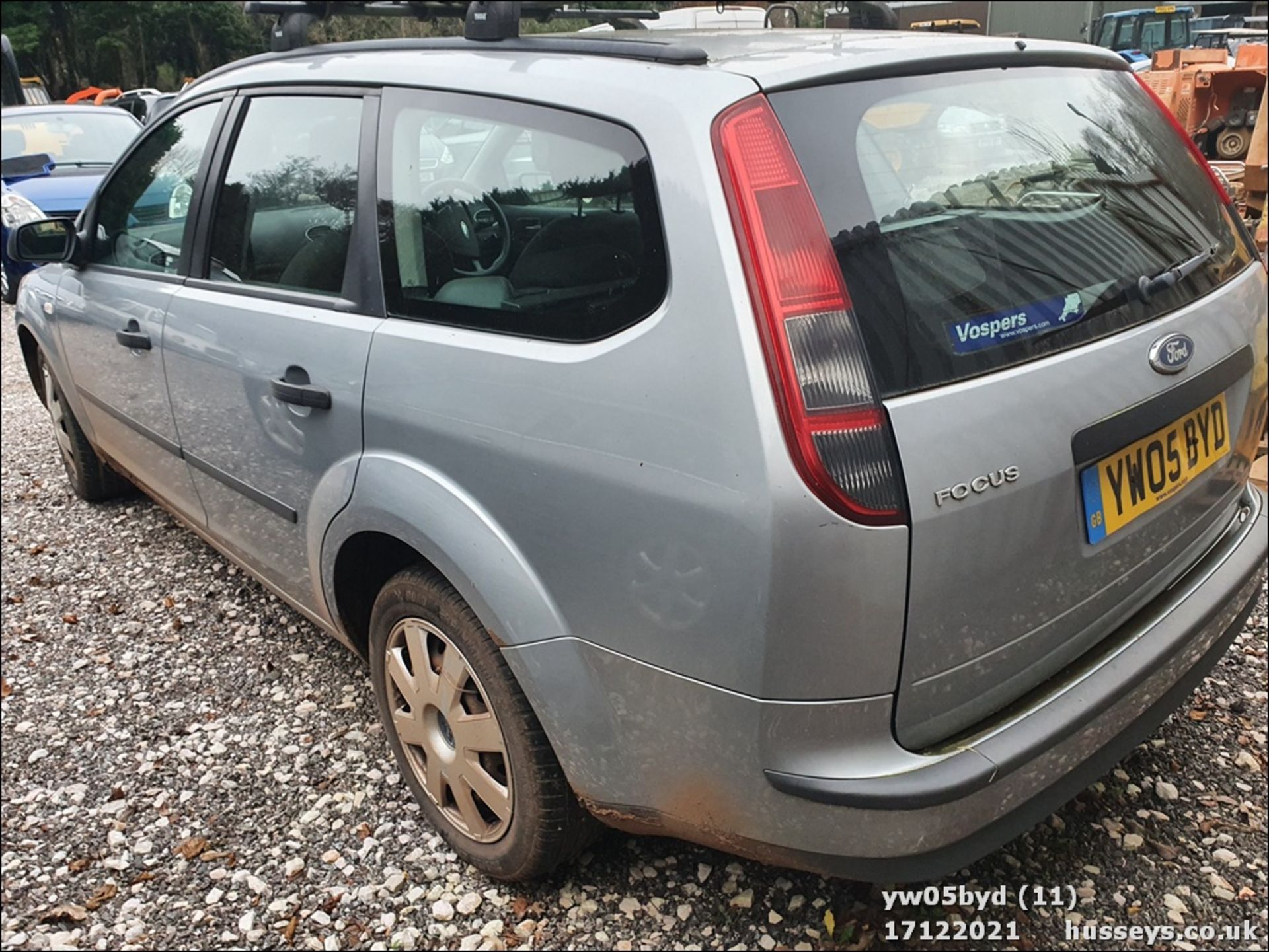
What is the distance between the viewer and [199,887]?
7.63 feet

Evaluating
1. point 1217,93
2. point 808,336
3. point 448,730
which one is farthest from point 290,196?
point 1217,93

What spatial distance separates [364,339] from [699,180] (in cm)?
92

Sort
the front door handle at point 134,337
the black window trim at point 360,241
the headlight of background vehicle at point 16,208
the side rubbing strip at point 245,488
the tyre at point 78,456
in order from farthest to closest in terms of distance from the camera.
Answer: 1. the headlight of background vehicle at point 16,208
2. the tyre at point 78,456
3. the front door handle at point 134,337
4. the side rubbing strip at point 245,488
5. the black window trim at point 360,241

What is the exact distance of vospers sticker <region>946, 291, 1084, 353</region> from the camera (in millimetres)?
1556

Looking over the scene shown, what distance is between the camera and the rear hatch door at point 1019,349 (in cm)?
151

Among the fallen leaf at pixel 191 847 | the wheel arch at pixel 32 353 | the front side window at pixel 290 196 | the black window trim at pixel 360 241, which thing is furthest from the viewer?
the wheel arch at pixel 32 353

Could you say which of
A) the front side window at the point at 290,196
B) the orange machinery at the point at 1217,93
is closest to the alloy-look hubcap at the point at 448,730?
the front side window at the point at 290,196

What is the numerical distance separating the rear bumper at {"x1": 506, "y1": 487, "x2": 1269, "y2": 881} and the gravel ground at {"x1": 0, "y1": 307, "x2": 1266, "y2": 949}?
1.42ft

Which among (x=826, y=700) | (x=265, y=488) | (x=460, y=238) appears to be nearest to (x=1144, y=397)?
(x=826, y=700)

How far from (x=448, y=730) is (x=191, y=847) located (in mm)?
788

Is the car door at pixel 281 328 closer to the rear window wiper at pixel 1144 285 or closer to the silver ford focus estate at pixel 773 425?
the silver ford focus estate at pixel 773 425

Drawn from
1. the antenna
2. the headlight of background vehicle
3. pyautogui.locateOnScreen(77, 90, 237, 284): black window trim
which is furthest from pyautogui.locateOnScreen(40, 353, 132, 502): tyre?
the headlight of background vehicle

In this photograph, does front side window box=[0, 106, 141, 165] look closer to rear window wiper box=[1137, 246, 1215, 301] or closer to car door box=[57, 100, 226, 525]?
car door box=[57, 100, 226, 525]

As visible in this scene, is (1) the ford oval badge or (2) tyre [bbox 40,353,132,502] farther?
(2) tyre [bbox 40,353,132,502]
